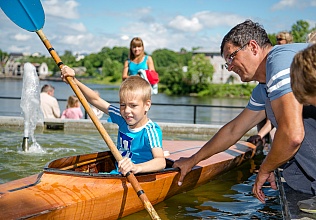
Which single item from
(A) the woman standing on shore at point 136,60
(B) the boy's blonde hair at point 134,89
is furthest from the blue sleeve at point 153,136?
(A) the woman standing on shore at point 136,60

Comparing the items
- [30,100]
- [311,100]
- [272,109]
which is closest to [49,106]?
[30,100]

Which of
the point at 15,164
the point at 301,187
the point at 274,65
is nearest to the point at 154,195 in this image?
the point at 301,187

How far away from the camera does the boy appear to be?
15.2 ft

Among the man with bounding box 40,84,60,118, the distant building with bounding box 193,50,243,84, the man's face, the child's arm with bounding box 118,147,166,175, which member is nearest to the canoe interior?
the child's arm with bounding box 118,147,166,175

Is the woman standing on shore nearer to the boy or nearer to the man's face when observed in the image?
the boy

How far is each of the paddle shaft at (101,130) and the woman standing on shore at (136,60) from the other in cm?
377

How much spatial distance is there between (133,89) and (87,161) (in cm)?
115

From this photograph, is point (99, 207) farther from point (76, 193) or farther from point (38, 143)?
point (38, 143)

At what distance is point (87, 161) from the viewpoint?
530cm

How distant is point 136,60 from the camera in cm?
927

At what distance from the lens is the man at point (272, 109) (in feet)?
12.1

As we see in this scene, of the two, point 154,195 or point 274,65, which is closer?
point 274,65

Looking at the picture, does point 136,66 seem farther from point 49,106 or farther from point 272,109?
point 272,109

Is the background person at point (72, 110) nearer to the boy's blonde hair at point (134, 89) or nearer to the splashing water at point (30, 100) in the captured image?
the splashing water at point (30, 100)
